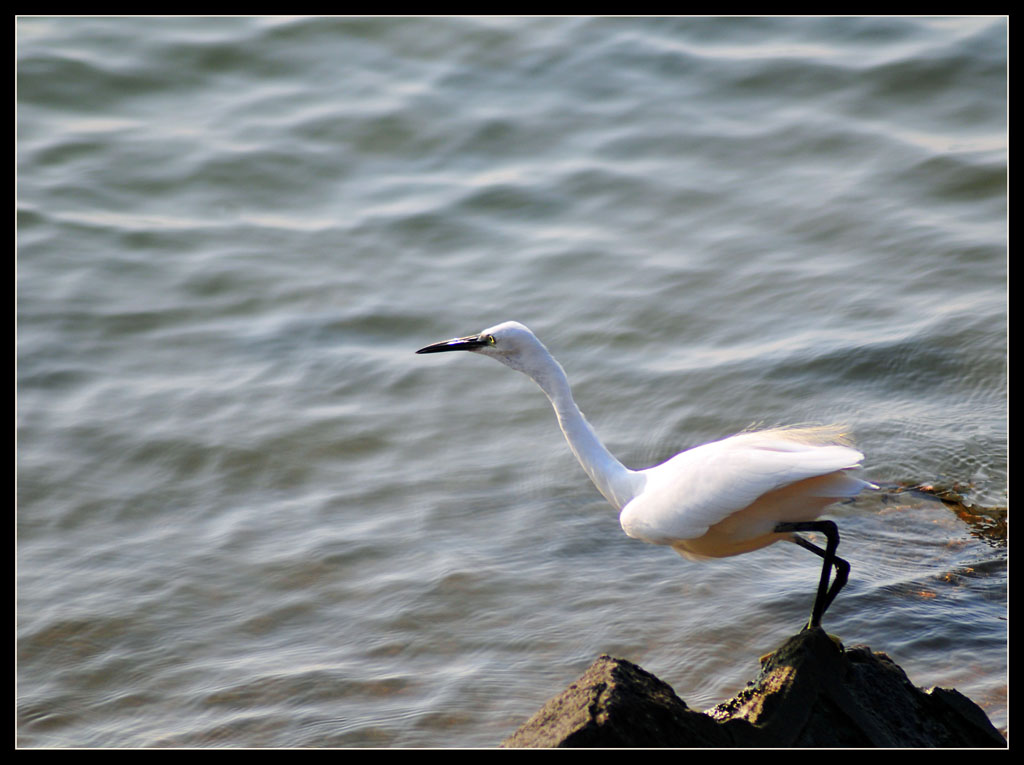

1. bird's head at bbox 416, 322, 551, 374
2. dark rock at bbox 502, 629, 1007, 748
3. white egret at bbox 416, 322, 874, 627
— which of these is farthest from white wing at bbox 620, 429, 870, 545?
bird's head at bbox 416, 322, 551, 374

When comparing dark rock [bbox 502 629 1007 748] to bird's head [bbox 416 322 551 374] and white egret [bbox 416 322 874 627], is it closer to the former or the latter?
white egret [bbox 416 322 874 627]

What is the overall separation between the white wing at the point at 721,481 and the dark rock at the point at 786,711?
0.48 m

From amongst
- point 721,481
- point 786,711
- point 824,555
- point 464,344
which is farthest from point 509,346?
point 786,711

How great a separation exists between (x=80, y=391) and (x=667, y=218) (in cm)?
484

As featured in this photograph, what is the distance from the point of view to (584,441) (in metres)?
3.95

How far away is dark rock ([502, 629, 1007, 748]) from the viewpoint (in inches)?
112

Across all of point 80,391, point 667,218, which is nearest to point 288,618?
point 80,391

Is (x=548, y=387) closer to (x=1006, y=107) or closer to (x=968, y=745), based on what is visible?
(x=968, y=745)

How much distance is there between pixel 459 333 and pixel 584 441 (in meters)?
3.90

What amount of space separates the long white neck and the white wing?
125mm

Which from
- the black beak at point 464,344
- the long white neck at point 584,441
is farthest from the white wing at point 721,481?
the black beak at point 464,344

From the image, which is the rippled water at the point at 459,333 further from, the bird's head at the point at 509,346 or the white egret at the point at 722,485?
the bird's head at the point at 509,346

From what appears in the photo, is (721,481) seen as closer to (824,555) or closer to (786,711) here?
(824,555)

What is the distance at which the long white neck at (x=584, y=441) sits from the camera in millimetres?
3891
